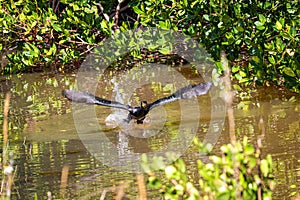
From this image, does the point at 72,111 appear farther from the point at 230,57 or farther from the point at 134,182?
the point at 134,182

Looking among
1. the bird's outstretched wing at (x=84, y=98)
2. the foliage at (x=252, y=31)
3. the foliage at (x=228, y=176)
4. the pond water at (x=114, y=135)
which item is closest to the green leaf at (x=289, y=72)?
the foliage at (x=252, y=31)

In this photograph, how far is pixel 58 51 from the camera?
10.4 metres

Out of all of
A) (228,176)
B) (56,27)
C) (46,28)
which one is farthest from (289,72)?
(46,28)

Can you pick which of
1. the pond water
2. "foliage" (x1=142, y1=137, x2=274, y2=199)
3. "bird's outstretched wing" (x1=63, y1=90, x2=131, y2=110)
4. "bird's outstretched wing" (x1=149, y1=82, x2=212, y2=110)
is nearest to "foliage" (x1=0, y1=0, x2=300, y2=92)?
the pond water

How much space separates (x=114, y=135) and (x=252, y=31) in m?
1.64

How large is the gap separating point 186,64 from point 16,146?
4730 mm

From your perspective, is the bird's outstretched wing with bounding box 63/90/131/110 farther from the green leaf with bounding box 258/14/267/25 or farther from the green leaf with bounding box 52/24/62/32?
the green leaf with bounding box 52/24/62/32

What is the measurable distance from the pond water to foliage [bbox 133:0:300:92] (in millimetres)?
420

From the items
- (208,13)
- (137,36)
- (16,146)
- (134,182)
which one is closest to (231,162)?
(134,182)

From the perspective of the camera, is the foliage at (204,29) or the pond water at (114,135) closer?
the pond water at (114,135)

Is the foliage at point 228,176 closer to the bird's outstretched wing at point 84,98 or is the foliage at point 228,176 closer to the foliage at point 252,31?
the foliage at point 252,31

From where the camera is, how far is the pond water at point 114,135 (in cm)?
544

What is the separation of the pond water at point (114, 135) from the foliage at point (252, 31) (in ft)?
1.38

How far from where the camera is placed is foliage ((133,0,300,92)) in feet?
22.6
